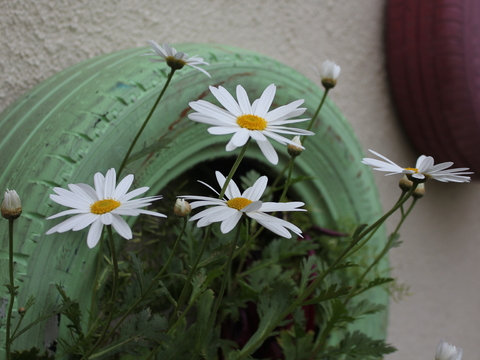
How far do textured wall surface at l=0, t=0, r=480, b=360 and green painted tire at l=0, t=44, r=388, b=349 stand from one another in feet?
0.17

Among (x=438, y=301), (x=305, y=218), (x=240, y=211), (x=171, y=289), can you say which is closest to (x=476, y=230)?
(x=438, y=301)

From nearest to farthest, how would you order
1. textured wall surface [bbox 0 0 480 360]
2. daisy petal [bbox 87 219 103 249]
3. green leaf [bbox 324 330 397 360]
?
daisy petal [bbox 87 219 103 249], green leaf [bbox 324 330 397 360], textured wall surface [bbox 0 0 480 360]

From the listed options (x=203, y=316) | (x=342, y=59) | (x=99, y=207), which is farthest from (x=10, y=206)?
(x=342, y=59)

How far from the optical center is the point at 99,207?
0.99 feet

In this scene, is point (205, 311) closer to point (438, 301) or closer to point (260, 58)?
point (260, 58)

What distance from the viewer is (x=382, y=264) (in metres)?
0.78

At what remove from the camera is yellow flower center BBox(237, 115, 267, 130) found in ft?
1.01

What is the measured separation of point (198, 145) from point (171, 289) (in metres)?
0.18

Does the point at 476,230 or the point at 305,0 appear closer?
the point at 305,0

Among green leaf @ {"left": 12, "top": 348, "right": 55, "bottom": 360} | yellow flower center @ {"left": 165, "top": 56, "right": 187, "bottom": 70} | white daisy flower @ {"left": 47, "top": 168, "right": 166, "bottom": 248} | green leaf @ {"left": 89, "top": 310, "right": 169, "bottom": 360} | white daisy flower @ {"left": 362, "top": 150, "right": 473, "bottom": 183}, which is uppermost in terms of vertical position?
yellow flower center @ {"left": 165, "top": 56, "right": 187, "bottom": 70}

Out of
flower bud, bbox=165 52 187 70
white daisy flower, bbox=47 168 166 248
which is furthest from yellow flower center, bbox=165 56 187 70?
white daisy flower, bbox=47 168 166 248

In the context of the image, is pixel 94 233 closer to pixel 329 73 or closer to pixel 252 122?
pixel 252 122

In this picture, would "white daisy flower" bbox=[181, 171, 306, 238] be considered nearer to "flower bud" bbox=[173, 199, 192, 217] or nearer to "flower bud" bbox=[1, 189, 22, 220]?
"flower bud" bbox=[173, 199, 192, 217]

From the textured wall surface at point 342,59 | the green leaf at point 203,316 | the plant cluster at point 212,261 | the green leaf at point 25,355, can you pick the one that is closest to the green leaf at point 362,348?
the plant cluster at point 212,261
